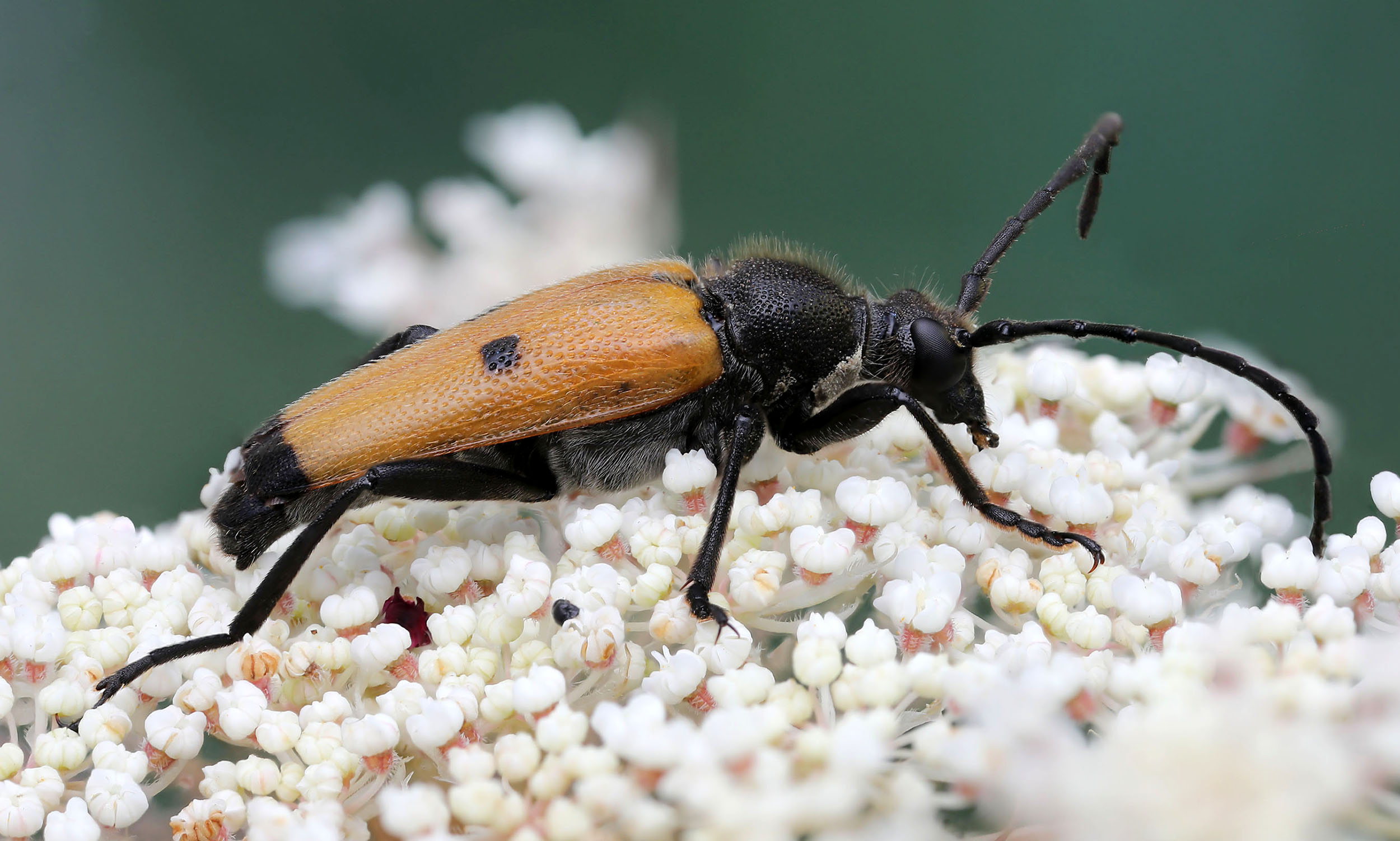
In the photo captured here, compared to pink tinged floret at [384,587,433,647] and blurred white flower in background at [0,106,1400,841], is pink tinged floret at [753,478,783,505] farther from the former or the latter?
pink tinged floret at [384,587,433,647]

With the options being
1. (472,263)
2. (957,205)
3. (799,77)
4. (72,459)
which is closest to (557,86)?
(799,77)

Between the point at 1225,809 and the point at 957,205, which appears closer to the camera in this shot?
the point at 1225,809

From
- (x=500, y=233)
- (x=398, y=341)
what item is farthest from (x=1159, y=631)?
(x=500, y=233)

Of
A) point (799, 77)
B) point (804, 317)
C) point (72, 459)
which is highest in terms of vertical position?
point (799, 77)

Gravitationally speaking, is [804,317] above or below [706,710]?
above

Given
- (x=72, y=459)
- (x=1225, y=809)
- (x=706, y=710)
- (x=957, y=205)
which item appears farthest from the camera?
(x=957, y=205)

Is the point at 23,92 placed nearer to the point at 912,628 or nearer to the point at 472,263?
the point at 472,263

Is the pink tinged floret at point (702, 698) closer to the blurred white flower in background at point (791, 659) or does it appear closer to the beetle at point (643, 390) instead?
the blurred white flower in background at point (791, 659)

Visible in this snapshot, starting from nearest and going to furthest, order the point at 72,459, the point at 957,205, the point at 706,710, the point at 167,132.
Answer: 1. the point at 706,710
2. the point at 72,459
3. the point at 957,205
4. the point at 167,132

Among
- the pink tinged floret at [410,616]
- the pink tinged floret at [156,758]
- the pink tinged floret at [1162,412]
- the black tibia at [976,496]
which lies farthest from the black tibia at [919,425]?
the pink tinged floret at [156,758]
